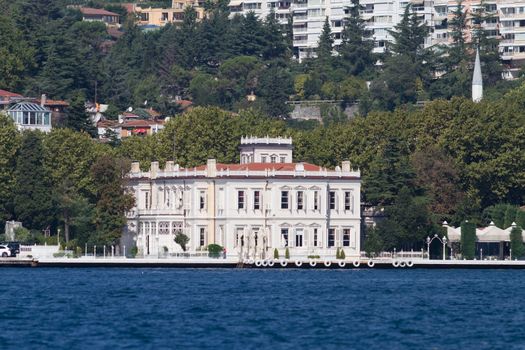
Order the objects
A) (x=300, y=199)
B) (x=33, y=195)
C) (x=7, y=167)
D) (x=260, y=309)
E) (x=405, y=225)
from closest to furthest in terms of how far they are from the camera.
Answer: (x=260, y=309) < (x=300, y=199) < (x=405, y=225) < (x=33, y=195) < (x=7, y=167)

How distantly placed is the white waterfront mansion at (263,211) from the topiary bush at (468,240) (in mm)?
7145

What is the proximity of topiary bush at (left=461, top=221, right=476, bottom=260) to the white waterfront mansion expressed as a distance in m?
7.14

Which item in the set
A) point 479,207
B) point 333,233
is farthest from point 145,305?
A: point 479,207

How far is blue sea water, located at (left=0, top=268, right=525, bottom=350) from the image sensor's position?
89688mm

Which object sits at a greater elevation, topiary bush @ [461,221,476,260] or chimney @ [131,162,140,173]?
chimney @ [131,162,140,173]

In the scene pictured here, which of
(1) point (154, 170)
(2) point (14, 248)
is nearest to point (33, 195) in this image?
(2) point (14, 248)

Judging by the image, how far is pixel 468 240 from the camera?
14725 centimetres

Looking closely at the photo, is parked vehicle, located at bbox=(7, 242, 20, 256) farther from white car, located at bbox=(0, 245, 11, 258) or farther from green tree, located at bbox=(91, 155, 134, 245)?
green tree, located at bbox=(91, 155, 134, 245)

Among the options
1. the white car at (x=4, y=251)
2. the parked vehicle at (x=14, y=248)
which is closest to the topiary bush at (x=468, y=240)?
the parked vehicle at (x=14, y=248)

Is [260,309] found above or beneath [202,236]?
beneath

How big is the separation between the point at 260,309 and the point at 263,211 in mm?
39444

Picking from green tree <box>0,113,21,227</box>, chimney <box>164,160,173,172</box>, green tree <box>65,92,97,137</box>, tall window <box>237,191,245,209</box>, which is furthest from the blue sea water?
green tree <box>65,92,97,137</box>

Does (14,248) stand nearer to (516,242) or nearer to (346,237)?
(346,237)

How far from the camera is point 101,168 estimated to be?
150 m
